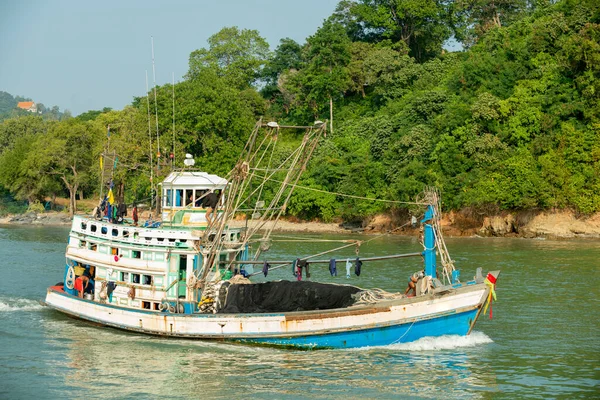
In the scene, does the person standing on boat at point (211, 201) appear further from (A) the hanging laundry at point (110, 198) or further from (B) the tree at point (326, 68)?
(B) the tree at point (326, 68)

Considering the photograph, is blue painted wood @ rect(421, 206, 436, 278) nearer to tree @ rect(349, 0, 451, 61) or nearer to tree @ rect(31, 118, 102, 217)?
tree @ rect(349, 0, 451, 61)

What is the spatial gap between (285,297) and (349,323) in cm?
250

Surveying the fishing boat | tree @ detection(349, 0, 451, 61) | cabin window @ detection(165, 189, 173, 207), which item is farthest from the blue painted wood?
tree @ detection(349, 0, 451, 61)

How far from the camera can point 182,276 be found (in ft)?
86.5

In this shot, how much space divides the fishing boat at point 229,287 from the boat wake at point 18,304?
2.64 meters

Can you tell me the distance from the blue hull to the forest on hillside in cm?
2627

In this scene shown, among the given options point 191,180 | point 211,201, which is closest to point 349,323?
point 211,201

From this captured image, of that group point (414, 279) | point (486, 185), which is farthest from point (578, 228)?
point (414, 279)

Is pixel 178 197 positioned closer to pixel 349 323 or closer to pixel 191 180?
pixel 191 180

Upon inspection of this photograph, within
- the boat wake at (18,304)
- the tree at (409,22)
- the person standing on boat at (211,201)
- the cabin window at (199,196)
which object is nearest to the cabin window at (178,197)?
the cabin window at (199,196)

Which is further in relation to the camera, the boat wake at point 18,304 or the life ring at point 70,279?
the boat wake at point 18,304

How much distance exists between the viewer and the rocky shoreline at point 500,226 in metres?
54.7

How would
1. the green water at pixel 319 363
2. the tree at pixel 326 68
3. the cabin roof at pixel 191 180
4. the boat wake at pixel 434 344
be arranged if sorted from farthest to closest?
the tree at pixel 326 68, the cabin roof at pixel 191 180, the boat wake at pixel 434 344, the green water at pixel 319 363

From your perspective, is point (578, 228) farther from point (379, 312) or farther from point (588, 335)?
point (379, 312)
